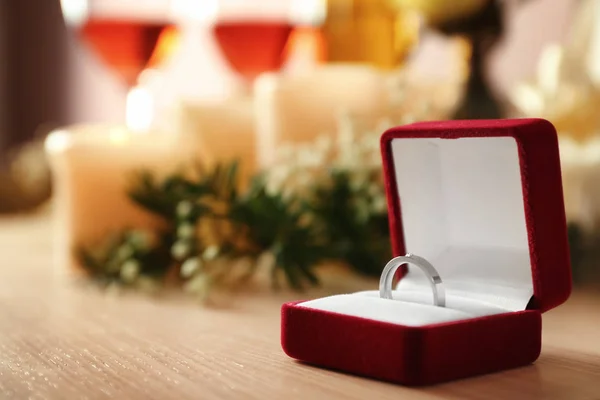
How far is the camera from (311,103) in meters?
1.15

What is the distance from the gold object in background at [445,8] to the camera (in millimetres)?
Answer: 1110

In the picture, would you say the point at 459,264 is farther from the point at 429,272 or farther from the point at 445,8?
the point at 445,8

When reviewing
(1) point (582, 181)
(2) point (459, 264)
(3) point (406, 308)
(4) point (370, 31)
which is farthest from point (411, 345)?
(4) point (370, 31)

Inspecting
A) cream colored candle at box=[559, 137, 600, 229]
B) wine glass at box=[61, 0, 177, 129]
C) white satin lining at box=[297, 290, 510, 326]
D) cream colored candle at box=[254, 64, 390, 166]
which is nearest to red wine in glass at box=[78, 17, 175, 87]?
wine glass at box=[61, 0, 177, 129]

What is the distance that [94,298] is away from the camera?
97cm

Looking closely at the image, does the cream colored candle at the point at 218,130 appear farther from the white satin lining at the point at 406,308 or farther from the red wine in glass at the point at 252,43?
the white satin lining at the point at 406,308

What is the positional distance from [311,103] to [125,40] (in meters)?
0.25

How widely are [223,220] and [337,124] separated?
0.20 m

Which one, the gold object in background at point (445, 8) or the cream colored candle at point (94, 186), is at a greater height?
the gold object in background at point (445, 8)

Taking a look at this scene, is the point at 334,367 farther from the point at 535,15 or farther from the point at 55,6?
the point at 55,6

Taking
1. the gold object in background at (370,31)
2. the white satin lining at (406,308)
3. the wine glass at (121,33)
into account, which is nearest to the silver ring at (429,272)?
the white satin lining at (406,308)

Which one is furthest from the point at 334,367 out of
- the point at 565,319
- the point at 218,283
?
the point at 218,283

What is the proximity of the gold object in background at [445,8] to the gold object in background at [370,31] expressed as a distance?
0.24 meters

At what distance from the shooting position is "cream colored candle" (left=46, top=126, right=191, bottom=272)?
1119 millimetres
